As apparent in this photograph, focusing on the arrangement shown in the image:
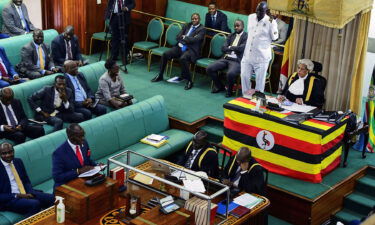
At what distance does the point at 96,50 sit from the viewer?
12.0 metres

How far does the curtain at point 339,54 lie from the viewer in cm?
824

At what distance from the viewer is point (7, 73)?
358 inches

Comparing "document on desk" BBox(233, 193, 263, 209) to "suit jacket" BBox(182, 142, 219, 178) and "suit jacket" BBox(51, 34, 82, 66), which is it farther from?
"suit jacket" BBox(51, 34, 82, 66)

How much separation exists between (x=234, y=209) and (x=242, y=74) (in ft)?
12.7

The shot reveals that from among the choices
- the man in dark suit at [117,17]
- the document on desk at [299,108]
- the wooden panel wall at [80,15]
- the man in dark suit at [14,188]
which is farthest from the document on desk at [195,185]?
the wooden panel wall at [80,15]

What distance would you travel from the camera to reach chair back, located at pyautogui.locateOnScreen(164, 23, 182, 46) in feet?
36.2

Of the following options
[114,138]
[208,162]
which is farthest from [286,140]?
[114,138]

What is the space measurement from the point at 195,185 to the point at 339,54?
3505mm

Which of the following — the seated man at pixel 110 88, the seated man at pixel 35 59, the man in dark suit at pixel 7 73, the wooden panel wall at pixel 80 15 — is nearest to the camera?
the seated man at pixel 110 88

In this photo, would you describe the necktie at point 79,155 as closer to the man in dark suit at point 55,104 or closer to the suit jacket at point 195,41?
the man in dark suit at point 55,104

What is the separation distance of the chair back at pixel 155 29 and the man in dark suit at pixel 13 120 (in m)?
4.05

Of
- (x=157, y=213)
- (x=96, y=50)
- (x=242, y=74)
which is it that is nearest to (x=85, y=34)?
(x=96, y=50)

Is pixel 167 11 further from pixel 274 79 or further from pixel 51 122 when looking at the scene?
pixel 51 122

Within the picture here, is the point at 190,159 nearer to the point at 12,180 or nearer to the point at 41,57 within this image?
the point at 12,180
